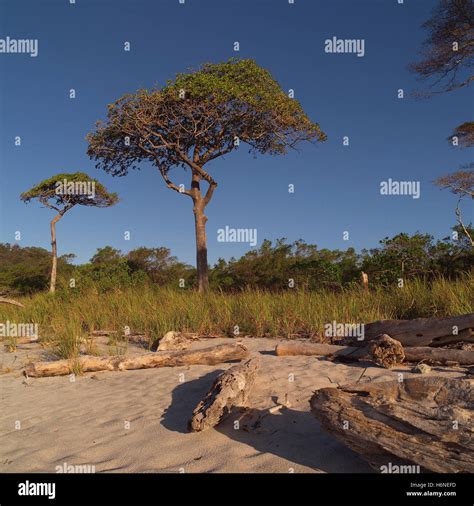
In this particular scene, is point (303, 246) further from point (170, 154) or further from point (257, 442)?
point (257, 442)

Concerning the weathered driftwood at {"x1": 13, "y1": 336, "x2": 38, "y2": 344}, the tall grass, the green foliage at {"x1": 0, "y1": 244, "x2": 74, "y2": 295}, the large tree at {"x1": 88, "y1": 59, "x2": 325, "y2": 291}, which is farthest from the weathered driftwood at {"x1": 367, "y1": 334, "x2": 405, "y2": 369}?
the green foliage at {"x1": 0, "y1": 244, "x2": 74, "y2": 295}

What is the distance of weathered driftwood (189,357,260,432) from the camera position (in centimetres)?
383

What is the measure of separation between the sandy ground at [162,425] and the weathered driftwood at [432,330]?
2.51 ft

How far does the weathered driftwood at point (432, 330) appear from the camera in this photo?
18.5ft

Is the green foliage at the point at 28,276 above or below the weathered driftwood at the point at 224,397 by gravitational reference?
above

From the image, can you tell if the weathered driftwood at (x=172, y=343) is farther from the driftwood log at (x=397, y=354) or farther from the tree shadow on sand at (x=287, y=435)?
the tree shadow on sand at (x=287, y=435)

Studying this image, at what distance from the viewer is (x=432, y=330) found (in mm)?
5824

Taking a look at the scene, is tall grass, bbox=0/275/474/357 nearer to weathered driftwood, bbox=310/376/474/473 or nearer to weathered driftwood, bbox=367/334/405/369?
weathered driftwood, bbox=367/334/405/369

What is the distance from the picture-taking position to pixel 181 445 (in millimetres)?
3623

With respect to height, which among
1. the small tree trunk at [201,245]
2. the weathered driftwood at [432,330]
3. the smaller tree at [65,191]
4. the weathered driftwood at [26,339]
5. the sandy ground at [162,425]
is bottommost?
the sandy ground at [162,425]

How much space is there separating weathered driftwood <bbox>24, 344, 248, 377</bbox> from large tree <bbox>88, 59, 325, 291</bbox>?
1042 cm

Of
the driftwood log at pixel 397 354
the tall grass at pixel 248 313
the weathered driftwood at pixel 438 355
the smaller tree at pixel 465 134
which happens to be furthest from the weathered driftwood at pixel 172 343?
the smaller tree at pixel 465 134
